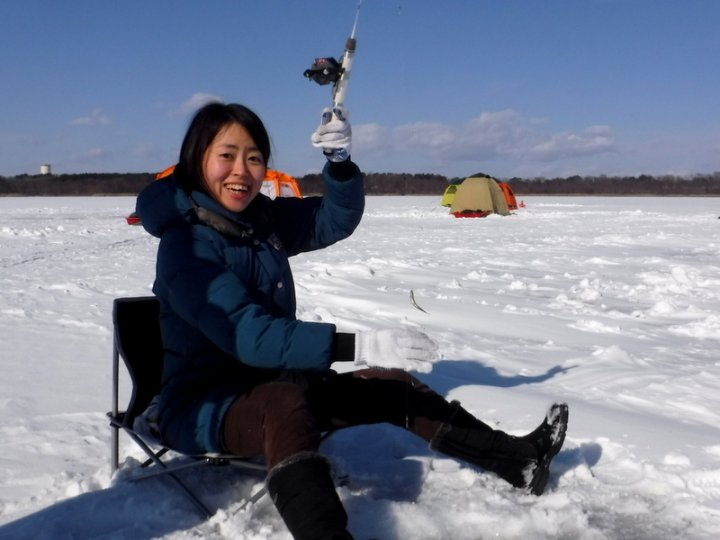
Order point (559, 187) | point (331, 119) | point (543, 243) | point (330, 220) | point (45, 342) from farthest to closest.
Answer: point (559, 187)
point (543, 243)
point (45, 342)
point (330, 220)
point (331, 119)

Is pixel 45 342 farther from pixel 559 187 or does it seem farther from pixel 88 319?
pixel 559 187

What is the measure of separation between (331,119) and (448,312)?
3.70 metres

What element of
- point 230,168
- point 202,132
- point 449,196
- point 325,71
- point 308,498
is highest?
point 325,71

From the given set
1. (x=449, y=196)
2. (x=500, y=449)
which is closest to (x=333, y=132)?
(x=500, y=449)

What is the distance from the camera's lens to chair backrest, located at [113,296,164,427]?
261cm

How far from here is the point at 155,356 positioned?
9.14ft

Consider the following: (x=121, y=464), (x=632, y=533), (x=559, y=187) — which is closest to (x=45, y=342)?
(x=121, y=464)

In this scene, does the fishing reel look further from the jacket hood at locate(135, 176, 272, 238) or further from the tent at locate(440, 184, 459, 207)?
the tent at locate(440, 184, 459, 207)

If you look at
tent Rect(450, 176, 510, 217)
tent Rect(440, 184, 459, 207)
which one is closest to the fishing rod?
tent Rect(450, 176, 510, 217)

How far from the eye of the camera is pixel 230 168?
8.39 feet

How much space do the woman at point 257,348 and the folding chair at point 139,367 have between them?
0.48 feet

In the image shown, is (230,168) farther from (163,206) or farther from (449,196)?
(449,196)

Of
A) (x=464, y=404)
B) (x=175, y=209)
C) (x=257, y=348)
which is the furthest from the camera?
(x=464, y=404)

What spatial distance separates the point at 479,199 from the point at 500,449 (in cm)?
2156
